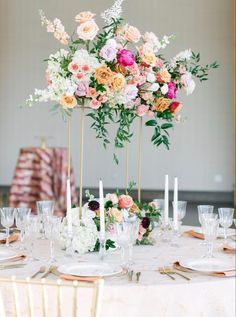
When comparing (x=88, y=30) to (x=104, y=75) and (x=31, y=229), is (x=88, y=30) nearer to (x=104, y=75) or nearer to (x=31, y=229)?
(x=104, y=75)

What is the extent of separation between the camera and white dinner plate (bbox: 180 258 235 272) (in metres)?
Answer: 2.00

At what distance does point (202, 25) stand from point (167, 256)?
684 cm

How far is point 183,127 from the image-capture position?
8.58m

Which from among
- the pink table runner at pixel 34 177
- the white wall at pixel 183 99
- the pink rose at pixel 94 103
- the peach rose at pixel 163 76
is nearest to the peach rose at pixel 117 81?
the pink rose at pixel 94 103

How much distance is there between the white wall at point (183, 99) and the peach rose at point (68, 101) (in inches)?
248

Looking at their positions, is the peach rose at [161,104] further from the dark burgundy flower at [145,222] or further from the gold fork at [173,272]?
the gold fork at [173,272]

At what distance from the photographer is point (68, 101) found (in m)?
2.32

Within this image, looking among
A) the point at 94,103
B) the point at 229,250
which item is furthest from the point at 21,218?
the point at 229,250

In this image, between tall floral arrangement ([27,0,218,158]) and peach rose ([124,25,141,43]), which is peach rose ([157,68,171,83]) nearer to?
tall floral arrangement ([27,0,218,158])

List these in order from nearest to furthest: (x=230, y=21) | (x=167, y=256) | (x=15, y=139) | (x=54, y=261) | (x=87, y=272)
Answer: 1. (x=87, y=272)
2. (x=54, y=261)
3. (x=167, y=256)
4. (x=230, y=21)
5. (x=15, y=139)

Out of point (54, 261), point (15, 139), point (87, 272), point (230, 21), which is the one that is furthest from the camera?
point (15, 139)

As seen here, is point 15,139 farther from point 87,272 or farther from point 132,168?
point 87,272

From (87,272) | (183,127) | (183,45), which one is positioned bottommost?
(87,272)

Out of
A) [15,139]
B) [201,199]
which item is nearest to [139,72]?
[201,199]
